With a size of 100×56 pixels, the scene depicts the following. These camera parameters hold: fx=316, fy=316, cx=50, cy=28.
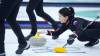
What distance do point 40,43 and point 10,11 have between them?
2.80 feet

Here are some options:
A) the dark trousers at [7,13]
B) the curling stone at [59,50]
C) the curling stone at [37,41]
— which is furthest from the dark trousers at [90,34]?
the dark trousers at [7,13]

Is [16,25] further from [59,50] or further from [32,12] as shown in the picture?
[32,12]

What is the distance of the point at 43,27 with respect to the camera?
521 centimetres

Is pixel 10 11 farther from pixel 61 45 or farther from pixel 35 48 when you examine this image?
pixel 61 45

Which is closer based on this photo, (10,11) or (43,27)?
(10,11)

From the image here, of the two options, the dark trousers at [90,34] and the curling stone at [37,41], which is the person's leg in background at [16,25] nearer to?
the curling stone at [37,41]

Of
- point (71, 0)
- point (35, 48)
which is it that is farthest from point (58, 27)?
point (71, 0)

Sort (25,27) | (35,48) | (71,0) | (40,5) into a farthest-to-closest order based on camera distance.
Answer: (71,0) < (25,27) < (40,5) < (35,48)

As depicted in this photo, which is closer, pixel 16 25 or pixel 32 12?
pixel 16 25

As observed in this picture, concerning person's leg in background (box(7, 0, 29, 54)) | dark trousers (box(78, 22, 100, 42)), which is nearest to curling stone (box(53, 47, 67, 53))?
dark trousers (box(78, 22, 100, 42))

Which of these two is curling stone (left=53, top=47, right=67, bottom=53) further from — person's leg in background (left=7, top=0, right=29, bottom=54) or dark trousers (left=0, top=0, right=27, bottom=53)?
dark trousers (left=0, top=0, right=27, bottom=53)

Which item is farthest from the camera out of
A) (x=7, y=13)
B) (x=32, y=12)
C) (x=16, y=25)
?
(x=32, y=12)

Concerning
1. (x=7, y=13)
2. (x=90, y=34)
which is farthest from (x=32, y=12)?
(x=7, y=13)

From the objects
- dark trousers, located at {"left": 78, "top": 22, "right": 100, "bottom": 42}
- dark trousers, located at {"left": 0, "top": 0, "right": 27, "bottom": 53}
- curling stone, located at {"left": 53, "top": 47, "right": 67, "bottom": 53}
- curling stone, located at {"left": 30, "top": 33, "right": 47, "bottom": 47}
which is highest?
dark trousers, located at {"left": 0, "top": 0, "right": 27, "bottom": 53}
